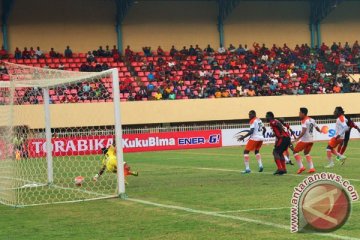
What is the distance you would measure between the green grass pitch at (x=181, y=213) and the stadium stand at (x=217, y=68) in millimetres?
25444

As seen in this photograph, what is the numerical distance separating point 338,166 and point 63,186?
28.1 ft

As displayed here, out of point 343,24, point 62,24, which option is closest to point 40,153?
point 62,24

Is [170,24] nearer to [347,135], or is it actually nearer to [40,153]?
[347,135]

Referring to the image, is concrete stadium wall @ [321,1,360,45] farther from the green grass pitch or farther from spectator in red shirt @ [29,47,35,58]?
the green grass pitch

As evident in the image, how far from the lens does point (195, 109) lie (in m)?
44.2

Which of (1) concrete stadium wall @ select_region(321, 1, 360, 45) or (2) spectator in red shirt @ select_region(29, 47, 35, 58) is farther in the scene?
(1) concrete stadium wall @ select_region(321, 1, 360, 45)

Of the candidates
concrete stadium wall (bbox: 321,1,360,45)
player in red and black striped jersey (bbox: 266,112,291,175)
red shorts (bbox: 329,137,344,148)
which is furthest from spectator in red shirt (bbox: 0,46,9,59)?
player in red and black striped jersey (bbox: 266,112,291,175)

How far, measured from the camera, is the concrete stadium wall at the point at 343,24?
55156 mm

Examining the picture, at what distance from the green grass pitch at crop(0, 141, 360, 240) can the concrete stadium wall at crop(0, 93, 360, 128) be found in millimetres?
20842

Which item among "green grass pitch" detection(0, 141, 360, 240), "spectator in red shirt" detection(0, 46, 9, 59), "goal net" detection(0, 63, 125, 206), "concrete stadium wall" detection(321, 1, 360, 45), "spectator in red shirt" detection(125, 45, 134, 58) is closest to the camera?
"green grass pitch" detection(0, 141, 360, 240)

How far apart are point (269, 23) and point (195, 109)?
12.7 meters

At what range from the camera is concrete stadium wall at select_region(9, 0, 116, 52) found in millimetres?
46750

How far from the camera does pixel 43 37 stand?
155 feet

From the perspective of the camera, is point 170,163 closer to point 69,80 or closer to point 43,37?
point 69,80
